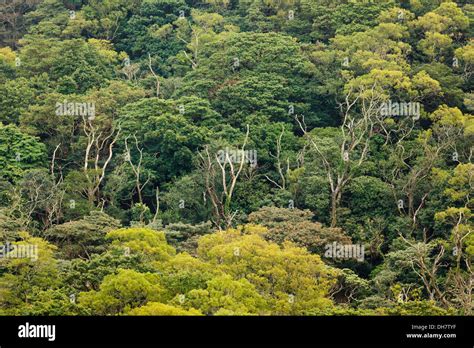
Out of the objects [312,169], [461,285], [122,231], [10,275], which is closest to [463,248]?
[461,285]

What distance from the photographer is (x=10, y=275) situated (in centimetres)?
2856

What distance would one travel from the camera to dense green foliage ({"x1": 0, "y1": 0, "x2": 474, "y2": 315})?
28766 mm

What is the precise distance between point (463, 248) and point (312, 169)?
6101mm

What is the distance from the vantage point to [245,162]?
3800cm

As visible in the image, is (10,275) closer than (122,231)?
Yes

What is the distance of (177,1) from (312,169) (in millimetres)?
16566

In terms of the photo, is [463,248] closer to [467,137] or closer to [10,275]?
[467,137]

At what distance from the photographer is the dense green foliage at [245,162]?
28766 mm
